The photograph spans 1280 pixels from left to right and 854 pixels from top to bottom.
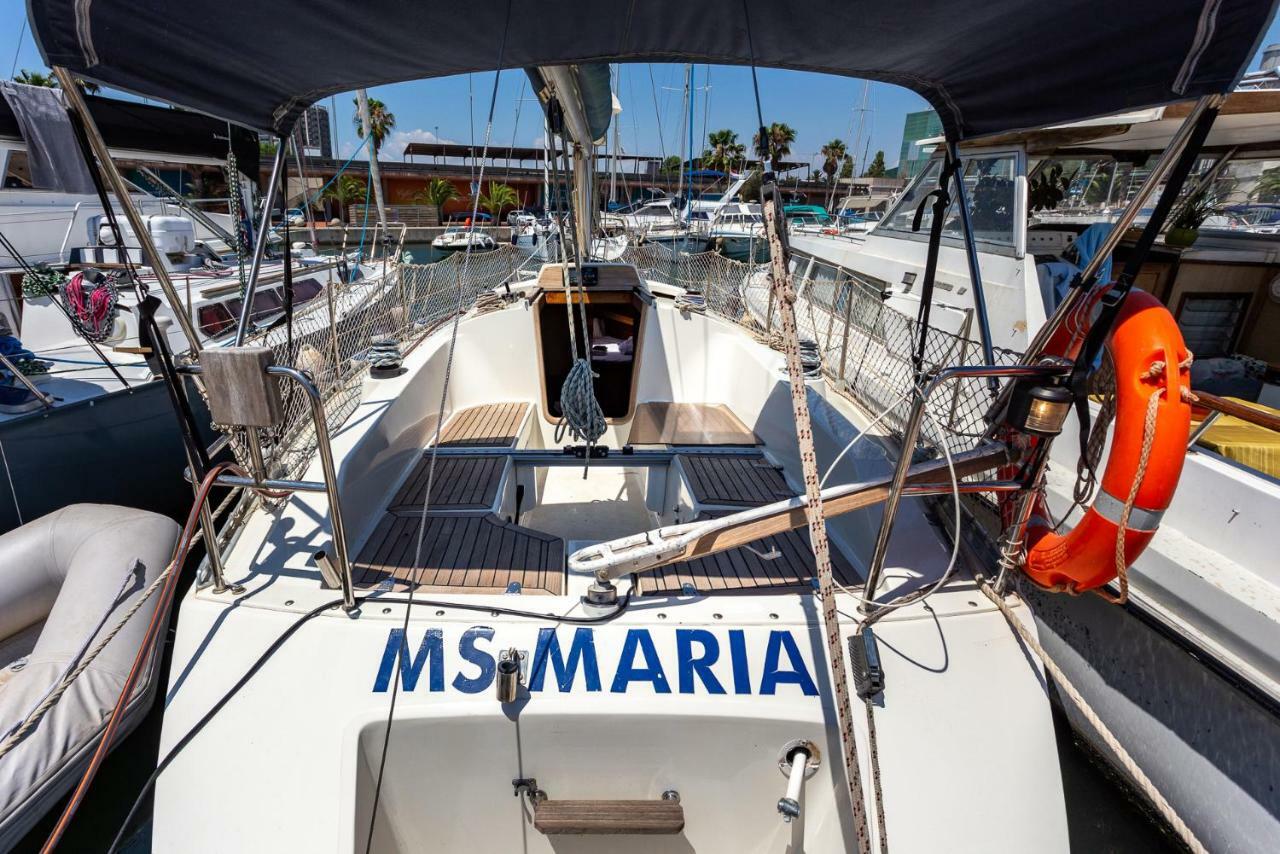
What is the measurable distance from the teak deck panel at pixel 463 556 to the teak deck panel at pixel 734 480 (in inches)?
40.9

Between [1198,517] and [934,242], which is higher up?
[934,242]

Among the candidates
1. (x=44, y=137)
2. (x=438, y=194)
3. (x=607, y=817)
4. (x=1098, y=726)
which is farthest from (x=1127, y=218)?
(x=438, y=194)

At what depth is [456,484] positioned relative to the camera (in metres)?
3.48

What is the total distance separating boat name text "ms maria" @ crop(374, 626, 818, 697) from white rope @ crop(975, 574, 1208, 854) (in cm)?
67

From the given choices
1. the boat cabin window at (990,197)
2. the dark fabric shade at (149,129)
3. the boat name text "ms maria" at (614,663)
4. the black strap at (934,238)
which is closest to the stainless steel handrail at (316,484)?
the boat name text "ms maria" at (614,663)

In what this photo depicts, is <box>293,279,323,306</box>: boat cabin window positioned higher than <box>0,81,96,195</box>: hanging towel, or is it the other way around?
<box>0,81,96,195</box>: hanging towel

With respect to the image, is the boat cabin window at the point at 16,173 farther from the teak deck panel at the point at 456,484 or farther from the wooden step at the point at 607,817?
the wooden step at the point at 607,817

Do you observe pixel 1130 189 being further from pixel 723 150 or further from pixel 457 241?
pixel 723 150

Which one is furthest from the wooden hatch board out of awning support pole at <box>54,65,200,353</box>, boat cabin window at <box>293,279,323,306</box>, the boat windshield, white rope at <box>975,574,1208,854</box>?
boat cabin window at <box>293,279,323,306</box>

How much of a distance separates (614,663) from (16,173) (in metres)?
11.8

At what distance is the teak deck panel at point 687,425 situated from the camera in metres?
4.53

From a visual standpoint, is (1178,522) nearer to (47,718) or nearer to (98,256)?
(47,718)

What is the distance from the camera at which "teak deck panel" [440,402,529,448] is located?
423cm

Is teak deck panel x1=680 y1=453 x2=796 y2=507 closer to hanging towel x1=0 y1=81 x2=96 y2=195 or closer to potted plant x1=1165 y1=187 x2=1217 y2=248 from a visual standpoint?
potted plant x1=1165 y1=187 x2=1217 y2=248
